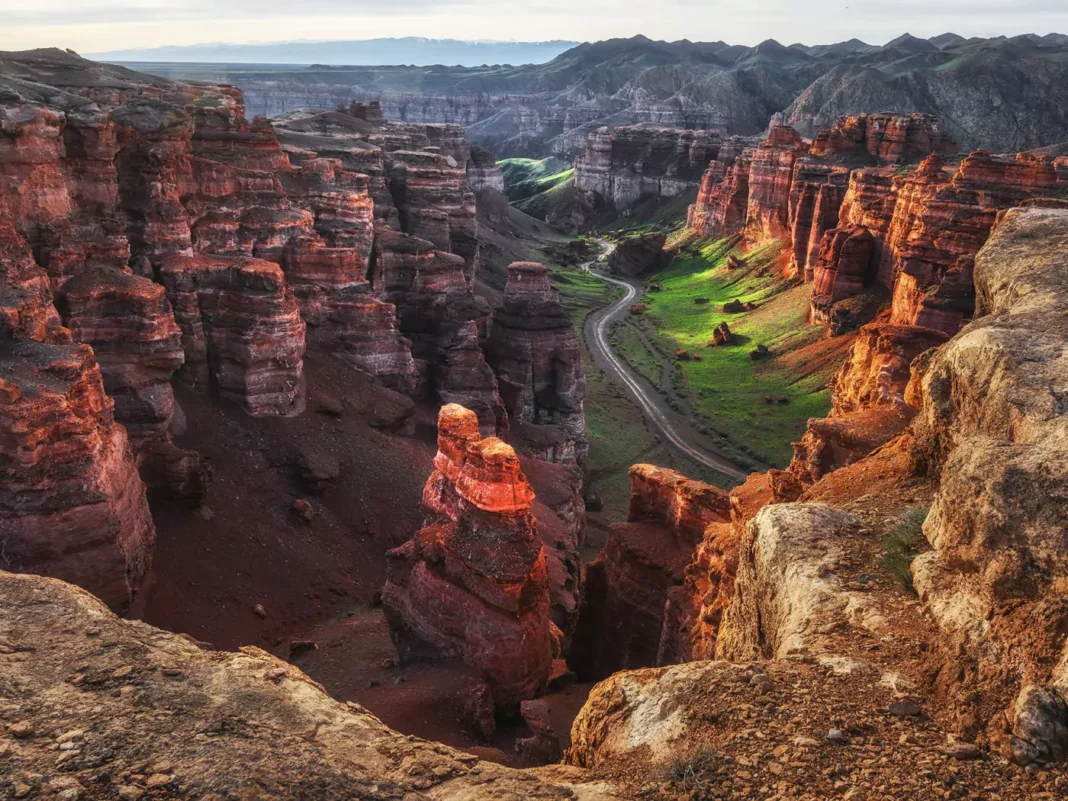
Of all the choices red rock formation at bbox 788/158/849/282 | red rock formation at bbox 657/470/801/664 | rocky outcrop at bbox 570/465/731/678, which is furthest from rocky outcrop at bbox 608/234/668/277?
red rock formation at bbox 657/470/801/664

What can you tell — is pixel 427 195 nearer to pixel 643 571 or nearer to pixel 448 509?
pixel 643 571

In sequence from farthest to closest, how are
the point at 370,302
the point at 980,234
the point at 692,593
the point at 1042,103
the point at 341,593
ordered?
the point at 1042,103 → the point at 980,234 → the point at 370,302 → the point at 341,593 → the point at 692,593

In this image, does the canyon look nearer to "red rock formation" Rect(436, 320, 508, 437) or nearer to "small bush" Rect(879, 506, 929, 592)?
"small bush" Rect(879, 506, 929, 592)

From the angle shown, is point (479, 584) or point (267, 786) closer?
point (267, 786)

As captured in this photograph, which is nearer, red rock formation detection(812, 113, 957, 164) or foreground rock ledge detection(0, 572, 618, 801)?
foreground rock ledge detection(0, 572, 618, 801)

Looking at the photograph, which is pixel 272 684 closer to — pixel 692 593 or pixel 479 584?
pixel 479 584

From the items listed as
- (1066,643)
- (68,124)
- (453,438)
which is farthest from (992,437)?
(68,124)

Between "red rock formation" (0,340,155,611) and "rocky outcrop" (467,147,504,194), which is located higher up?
"rocky outcrop" (467,147,504,194)

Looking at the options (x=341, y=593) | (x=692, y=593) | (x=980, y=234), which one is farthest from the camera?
(x=980, y=234)
